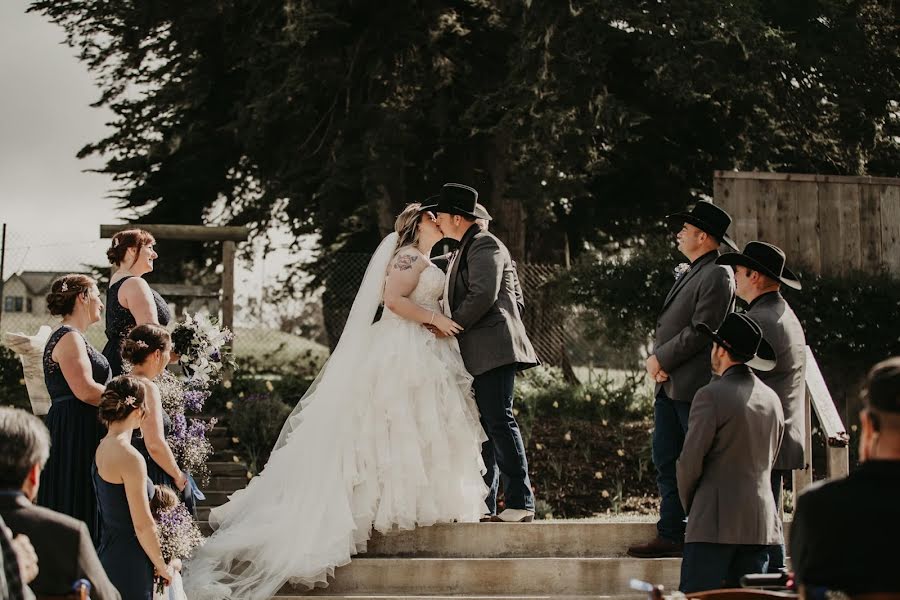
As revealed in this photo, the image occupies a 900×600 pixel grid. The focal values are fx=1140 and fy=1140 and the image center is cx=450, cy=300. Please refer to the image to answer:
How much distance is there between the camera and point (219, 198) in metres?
15.7

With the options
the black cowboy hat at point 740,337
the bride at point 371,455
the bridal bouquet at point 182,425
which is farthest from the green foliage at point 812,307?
A: the black cowboy hat at point 740,337

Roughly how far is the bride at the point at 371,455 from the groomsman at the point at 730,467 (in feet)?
6.32

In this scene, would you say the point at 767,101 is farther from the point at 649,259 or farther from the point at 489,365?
the point at 489,365

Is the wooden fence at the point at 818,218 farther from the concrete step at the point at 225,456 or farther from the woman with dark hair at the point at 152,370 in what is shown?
the woman with dark hair at the point at 152,370

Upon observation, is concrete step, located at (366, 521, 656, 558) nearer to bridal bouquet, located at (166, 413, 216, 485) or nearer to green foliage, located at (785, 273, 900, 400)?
bridal bouquet, located at (166, 413, 216, 485)

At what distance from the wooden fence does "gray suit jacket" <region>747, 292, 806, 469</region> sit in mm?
5671

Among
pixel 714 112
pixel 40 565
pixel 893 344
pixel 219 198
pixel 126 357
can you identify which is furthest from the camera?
pixel 219 198

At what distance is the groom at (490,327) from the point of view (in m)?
6.69

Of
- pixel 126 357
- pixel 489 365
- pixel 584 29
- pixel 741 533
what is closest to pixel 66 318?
pixel 126 357

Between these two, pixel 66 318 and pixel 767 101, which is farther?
pixel 767 101

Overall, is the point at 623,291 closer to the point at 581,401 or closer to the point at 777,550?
the point at 581,401

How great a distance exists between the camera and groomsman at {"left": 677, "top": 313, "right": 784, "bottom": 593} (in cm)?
493

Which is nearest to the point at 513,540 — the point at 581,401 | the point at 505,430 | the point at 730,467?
the point at 505,430

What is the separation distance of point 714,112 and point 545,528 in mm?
8308
